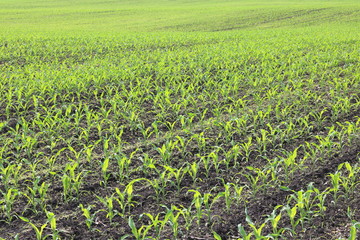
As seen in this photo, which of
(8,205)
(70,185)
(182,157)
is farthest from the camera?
(182,157)

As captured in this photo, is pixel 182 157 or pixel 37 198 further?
pixel 182 157

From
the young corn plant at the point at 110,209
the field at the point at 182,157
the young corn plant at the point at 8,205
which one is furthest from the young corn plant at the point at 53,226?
the young corn plant at the point at 8,205

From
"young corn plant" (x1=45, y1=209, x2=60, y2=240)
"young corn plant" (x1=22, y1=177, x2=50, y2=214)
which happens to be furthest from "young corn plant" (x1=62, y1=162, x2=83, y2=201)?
"young corn plant" (x1=45, y1=209, x2=60, y2=240)

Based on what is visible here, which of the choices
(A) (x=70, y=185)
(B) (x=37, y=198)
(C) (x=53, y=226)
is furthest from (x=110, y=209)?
(B) (x=37, y=198)

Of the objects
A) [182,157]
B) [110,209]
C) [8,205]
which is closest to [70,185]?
[8,205]

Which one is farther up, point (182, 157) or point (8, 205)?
point (8, 205)

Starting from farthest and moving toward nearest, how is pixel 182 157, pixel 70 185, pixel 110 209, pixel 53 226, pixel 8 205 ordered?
1. pixel 182 157
2. pixel 70 185
3. pixel 8 205
4. pixel 110 209
5. pixel 53 226

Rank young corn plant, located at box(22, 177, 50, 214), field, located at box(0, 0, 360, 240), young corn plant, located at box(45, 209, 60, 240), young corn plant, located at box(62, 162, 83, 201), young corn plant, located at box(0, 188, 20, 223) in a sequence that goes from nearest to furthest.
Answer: young corn plant, located at box(45, 209, 60, 240) < field, located at box(0, 0, 360, 240) < young corn plant, located at box(0, 188, 20, 223) < young corn plant, located at box(22, 177, 50, 214) < young corn plant, located at box(62, 162, 83, 201)

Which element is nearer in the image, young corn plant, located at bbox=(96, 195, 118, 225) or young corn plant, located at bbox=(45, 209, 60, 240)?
young corn plant, located at bbox=(45, 209, 60, 240)

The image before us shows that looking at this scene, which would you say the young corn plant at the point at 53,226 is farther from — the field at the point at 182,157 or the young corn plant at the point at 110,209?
the young corn plant at the point at 110,209

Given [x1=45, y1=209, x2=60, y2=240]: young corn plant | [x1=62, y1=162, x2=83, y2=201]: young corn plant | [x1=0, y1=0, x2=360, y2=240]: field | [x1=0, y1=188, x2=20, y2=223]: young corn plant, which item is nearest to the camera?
[x1=45, y1=209, x2=60, y2=240]: young corn plant

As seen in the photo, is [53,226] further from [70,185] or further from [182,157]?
[182,157]

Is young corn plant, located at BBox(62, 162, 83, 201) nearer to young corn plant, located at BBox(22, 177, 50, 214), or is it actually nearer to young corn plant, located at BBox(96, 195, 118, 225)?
young corn plant, located at BBox(22, 177, 50, 214)

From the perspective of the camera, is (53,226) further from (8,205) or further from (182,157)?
(182,157)
